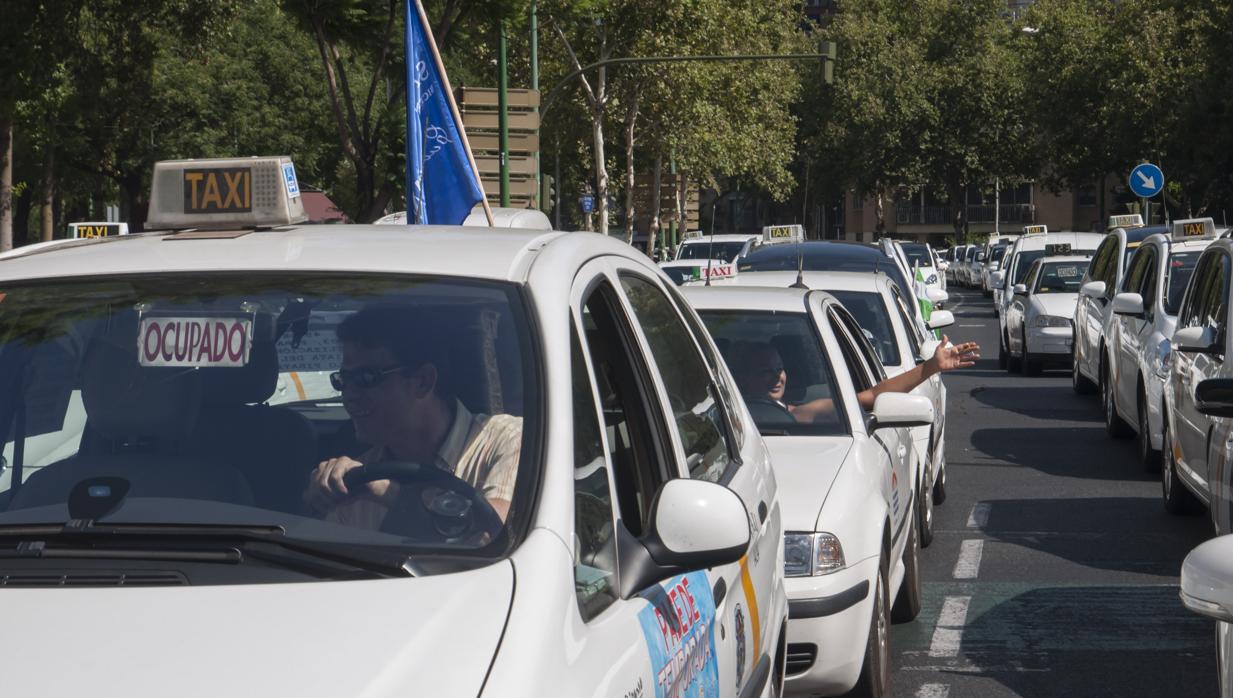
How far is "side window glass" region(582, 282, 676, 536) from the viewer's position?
3.64 metres

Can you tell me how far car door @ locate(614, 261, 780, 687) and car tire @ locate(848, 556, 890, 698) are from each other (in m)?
1.62

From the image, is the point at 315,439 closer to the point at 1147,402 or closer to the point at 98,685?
the point at 98,685

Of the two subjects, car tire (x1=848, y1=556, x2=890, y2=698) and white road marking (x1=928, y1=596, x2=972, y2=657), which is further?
white road marking (x1=928, y1=596, x2=972, y2=657)

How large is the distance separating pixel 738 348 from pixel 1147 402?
18.0 ft

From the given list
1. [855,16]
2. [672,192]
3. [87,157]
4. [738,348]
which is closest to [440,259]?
[738,348]

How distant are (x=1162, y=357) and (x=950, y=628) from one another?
4576 millimetres

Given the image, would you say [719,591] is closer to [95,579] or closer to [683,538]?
[683,538]

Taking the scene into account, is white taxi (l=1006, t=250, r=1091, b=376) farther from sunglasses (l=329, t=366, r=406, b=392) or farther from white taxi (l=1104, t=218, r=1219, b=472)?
sunglasses (l=329, t=366, r=406, b=392)

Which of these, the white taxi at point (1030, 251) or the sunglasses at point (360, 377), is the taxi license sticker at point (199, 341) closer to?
the sunglasses at point (360, 377)

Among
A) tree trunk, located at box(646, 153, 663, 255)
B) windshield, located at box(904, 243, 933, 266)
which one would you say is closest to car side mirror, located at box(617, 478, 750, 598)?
windshield, located at box(904, 243, 933, 266)

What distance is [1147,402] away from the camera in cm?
1232

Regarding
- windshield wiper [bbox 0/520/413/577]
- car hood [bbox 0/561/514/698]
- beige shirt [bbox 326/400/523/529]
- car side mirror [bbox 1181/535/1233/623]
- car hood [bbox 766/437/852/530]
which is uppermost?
beige shirt [bbox 326/400/523/529]

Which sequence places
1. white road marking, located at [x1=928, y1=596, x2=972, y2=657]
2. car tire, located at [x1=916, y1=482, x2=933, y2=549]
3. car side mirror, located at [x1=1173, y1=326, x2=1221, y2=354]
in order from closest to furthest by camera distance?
white road marking, located at [x1=928, y1=596, x2=972, y2=657] → car side mirror, located at [x1=1173, y1=326, x2=1221, y2=354] → car tire, located at [x1=916, y1=482, x2=933, y2=549]

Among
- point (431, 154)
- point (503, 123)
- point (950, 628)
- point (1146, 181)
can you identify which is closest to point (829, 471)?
point (950, 628)
